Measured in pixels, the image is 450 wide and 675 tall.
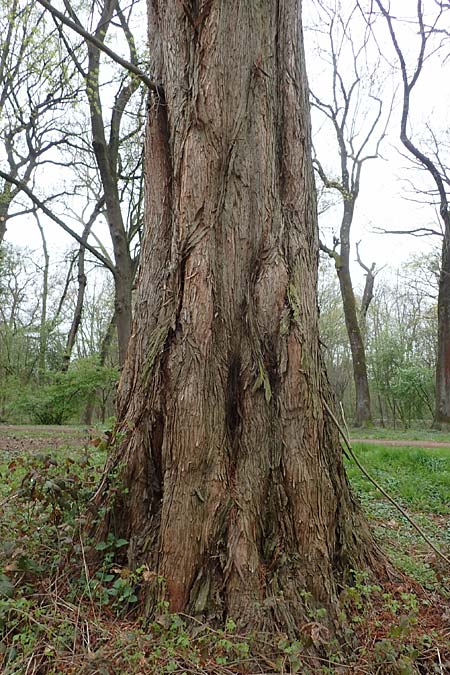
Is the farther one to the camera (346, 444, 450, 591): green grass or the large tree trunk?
(346, 444, 450, 591): green grass

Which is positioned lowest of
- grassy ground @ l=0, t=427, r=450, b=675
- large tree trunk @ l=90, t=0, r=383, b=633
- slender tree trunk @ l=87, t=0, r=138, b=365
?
grassy ground @ l=0, t=427, r=450, b=675

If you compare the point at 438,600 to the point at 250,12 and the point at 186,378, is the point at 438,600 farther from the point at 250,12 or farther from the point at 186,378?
the point at 250,12

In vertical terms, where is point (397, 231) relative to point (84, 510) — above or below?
above

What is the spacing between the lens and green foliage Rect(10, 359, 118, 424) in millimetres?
16156

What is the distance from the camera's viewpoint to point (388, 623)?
2.69 meters

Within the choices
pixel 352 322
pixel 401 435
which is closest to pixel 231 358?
pixel 401 435

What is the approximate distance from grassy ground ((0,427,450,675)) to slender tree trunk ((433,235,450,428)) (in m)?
13.8

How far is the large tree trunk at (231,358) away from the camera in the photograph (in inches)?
104

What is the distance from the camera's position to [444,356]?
1644 centimetres

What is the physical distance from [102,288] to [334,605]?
27534 mm

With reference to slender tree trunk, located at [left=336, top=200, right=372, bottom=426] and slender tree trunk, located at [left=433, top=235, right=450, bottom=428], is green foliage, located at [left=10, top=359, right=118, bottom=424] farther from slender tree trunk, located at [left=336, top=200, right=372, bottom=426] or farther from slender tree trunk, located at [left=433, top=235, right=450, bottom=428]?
slender tree trunk, located at [left=433, top=235, right=450, bottom=428]

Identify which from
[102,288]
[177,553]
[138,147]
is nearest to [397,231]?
[138,147]

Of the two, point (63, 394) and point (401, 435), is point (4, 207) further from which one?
point (401, 435)

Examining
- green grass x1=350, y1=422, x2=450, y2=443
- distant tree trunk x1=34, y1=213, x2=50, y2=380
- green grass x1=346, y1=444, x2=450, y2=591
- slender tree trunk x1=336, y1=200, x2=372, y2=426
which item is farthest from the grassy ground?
distant tree trunk x1=34, y1=213, x2=50, y2=380
